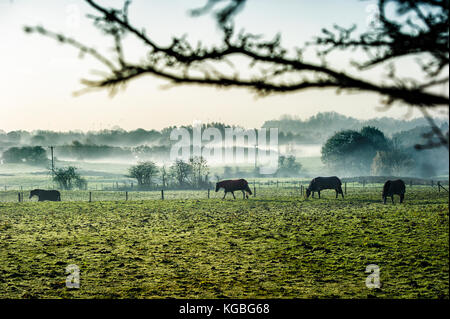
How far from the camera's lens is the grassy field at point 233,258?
831cm

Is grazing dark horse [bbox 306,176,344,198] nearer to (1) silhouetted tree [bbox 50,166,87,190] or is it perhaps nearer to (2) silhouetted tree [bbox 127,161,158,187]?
(2) silhouetted tree [bbox 127,161,158,187]

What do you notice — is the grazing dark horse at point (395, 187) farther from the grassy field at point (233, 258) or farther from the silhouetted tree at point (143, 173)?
the silhouetted tree at point (143, 173)

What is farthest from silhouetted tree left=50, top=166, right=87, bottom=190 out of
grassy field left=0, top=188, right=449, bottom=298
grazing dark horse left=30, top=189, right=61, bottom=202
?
grassy field left=0, top=188, right=449, bottom=298

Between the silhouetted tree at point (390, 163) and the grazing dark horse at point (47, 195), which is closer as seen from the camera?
the grazing dark horse at point (47, 195)

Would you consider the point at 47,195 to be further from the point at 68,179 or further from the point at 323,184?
the point at 323,184

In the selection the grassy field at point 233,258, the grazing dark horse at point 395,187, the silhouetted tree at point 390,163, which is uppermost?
the silhouetted tree at point 390,163

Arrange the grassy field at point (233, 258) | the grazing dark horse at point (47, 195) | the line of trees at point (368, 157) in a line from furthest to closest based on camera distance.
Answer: the line of trees at point (368, 157) → the grazing dark horse at point (47, 195) → the grassy field at point (233, 258)

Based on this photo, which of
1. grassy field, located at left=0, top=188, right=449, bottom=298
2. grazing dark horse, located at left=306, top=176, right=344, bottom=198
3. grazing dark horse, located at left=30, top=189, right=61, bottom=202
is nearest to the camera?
grassy field, located at left=0, top=188, right=449, bottom=298

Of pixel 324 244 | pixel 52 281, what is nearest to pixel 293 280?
pixel 324 244

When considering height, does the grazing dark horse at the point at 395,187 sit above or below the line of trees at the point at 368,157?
below

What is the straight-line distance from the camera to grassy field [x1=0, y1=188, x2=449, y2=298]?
8312mm

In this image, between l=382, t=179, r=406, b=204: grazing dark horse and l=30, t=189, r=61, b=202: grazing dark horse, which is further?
l=30, t=189, r=61, b=202: grazing dark horse

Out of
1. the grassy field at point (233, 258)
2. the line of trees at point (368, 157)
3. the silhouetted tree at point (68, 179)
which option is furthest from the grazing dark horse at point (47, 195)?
the line of trees at point (368, 157)
